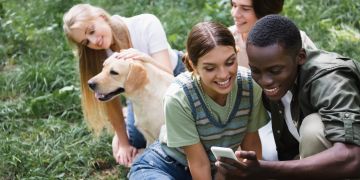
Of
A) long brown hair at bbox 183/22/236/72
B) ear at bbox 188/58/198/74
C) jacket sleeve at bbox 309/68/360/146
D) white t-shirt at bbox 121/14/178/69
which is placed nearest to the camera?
jacket sleeve at bbox 309/68/360/146

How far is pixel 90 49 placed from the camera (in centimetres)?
395

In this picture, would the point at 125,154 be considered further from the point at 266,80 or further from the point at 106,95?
the point at 266,80

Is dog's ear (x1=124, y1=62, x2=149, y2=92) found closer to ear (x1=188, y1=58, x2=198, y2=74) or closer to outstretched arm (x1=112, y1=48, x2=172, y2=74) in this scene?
outstretched arm (x1=112, y1=48, x2=172, y2=74)

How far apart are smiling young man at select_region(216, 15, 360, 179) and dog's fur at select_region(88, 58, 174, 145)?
0.98 meters

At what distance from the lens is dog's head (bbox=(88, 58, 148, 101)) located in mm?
3549

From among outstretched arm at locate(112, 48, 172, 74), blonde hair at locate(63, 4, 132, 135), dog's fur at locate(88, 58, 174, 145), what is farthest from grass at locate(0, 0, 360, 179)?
outstretched arm at locate(112, 48, 172, 74)

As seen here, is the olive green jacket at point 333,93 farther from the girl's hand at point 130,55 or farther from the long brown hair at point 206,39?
the girl's hand at point 130,55

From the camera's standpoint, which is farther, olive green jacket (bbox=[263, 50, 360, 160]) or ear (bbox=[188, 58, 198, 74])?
ear (bbox=[188, 58, 198, 74])

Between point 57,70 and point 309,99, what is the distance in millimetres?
3058

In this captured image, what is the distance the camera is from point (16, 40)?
6.00 m

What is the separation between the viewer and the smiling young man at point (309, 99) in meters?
2.48

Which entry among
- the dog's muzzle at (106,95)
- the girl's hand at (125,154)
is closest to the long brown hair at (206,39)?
the dog's muzzle at (106,95)

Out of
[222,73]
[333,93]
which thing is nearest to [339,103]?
[333,93]

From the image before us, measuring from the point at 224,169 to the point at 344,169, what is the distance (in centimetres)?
50
